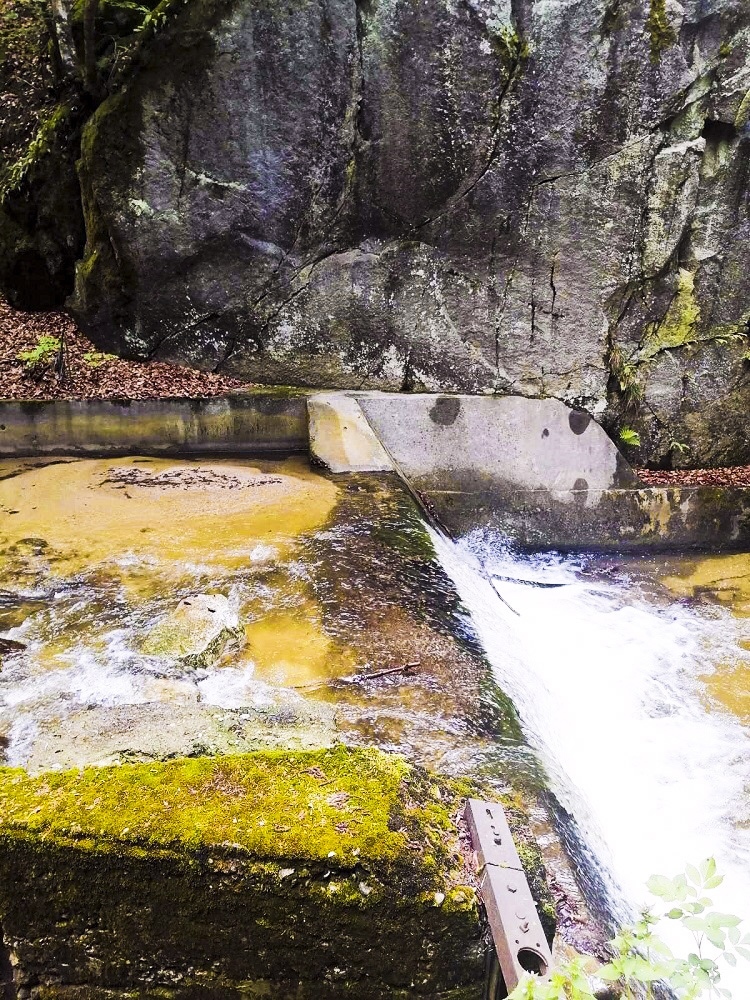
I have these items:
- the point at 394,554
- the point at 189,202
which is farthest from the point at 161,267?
the point at 394,554

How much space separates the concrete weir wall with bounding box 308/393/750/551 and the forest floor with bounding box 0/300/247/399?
6.82 ft

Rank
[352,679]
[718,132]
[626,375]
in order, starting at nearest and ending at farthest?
[352,679] → [718,132] → [626,375]

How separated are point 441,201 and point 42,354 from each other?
229 inches

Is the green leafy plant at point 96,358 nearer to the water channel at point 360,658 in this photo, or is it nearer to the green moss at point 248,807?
the water channel at point 360,658

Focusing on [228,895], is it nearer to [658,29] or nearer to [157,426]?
[157,426]

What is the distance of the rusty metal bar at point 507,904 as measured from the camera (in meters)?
2.01

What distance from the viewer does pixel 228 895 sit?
7.15 feet

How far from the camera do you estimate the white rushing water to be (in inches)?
168

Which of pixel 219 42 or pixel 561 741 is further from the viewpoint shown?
pixel 219 42

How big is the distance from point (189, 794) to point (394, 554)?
3.56m

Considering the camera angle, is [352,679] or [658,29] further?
[658,29]

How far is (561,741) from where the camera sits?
492cm

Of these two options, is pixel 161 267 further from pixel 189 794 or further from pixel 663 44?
pixel 189 794

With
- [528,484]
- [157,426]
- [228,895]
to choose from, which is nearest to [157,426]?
[157,426]
